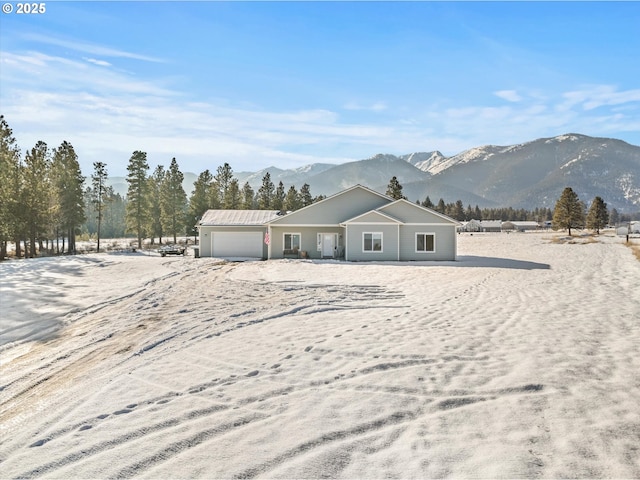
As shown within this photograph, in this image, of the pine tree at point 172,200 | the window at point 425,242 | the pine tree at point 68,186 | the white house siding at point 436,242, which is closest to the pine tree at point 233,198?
the pine tree at point 172,200

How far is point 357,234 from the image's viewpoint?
1153 inches

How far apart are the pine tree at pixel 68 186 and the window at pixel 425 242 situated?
33.1 m

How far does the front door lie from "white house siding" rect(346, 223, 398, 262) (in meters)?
1.74

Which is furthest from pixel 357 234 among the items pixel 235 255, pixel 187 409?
pixel 187 409

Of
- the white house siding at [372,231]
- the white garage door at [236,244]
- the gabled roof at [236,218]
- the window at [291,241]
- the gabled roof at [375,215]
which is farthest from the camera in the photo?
the white garage door at [236,244]

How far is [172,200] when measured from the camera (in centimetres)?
5575

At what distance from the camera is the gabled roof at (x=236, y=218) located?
32.1 meters

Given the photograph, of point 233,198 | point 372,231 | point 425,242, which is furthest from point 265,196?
point 425,242

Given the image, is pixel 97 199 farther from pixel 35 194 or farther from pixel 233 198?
pixel 35 194

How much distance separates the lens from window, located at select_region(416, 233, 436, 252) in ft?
97.5

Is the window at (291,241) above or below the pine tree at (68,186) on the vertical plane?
below

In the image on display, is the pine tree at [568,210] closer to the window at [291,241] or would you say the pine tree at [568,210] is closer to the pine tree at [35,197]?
the window at [291,241]

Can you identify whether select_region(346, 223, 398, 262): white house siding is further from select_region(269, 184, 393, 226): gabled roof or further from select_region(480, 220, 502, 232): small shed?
select_region(480, 220, 502, 232): small shed

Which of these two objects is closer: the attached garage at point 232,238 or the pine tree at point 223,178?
the attached garage at point 232,238
